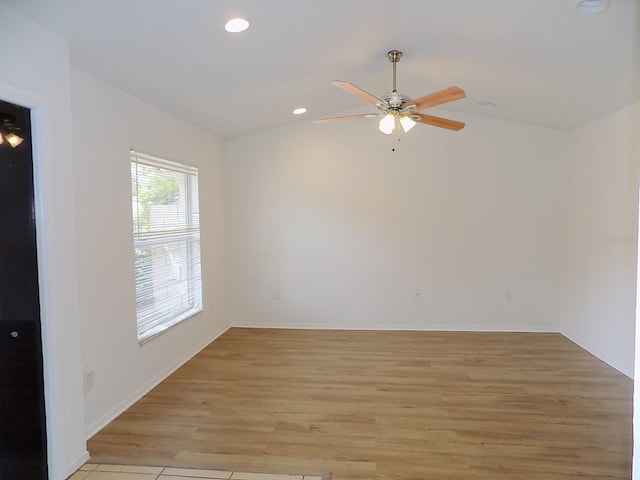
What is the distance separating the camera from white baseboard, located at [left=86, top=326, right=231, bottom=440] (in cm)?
289

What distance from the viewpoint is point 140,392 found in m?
3.46

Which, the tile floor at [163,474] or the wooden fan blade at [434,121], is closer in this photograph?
the tile floor at [163,474]

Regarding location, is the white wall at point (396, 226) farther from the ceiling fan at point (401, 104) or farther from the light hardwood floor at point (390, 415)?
the ceiling fan at point (401, 104)

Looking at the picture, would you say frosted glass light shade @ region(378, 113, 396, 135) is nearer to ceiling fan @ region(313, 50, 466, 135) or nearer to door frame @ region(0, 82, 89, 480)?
ceiling fan @ region(313, 50, 466, 135)

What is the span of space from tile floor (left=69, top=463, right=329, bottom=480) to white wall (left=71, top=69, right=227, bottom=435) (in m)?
0.49

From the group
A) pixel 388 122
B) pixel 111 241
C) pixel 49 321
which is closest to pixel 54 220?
pixel 49 321

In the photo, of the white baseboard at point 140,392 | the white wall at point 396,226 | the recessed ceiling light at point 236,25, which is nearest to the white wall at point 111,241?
the white baseboard at point 140,392

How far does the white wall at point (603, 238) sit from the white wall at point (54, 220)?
4.22m

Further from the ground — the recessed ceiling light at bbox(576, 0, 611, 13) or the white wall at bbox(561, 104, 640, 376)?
the recessed ceiling light at bbox(576, 0, 611, 13)

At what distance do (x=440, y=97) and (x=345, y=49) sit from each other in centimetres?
95

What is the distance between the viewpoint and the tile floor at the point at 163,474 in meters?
2.36

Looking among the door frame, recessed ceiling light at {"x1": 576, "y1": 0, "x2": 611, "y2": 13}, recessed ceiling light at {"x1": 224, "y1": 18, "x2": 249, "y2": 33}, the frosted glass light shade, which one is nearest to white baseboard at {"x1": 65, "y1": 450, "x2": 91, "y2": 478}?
the door frame

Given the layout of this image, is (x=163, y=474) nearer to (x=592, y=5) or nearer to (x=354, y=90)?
(x=354, y=90)

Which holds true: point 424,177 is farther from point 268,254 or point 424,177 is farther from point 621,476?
point 621,476
